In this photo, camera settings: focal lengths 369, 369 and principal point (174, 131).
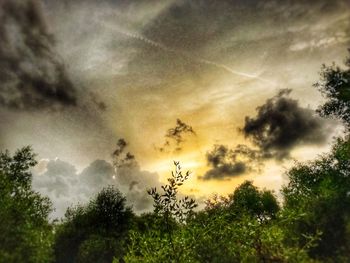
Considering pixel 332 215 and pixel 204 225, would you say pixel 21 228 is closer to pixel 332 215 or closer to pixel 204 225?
pixel 204 225

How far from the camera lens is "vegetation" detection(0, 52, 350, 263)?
1699cm

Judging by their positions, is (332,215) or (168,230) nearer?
(168,230)

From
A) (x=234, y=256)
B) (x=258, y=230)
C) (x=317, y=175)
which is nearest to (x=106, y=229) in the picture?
(x=317, y=175)

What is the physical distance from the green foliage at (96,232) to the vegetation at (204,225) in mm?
208

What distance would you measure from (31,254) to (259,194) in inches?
3717

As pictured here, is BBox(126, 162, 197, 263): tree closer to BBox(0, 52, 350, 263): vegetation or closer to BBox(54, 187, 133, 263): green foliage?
BBox(0, 52, 350, 263): vegetation

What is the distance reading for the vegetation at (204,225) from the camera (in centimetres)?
1699

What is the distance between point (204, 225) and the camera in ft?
66.4

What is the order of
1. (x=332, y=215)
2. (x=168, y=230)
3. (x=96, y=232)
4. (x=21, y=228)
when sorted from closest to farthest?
(x=168, y=230)
(x=21, y=228)
(x=332, y=215)
(x=96, y=232)

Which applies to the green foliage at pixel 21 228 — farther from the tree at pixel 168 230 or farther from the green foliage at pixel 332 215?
the green foliage at pixel 332 215

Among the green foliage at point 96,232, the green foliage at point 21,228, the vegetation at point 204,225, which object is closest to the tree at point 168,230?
the vegetation at point 204,225

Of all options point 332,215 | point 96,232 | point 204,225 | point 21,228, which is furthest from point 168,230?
point 96,232

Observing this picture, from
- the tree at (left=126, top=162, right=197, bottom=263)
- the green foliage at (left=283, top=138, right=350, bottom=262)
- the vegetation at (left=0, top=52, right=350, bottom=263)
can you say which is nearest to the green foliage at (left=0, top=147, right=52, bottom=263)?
the vegetation at (left=0, top=52, right=350, bottom=263)

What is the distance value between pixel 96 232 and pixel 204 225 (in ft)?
235
